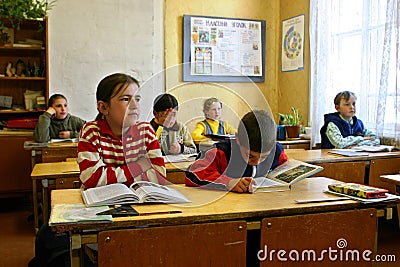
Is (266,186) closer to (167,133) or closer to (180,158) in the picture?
(180,158)

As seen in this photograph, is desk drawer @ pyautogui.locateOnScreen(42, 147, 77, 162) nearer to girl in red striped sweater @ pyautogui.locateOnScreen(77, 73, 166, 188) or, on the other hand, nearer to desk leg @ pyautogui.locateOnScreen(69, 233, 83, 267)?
girl in red striped sweater @ pyautogui.locateOnScreen(77, 73, 166, 188)

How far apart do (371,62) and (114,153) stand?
9.32 feet

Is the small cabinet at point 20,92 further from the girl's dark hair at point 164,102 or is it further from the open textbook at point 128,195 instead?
the open textbook at point 128,195

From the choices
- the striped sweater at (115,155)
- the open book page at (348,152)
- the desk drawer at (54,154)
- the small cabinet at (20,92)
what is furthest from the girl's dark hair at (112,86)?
the small cabinet at (20,92)

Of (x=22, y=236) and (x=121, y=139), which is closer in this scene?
(x=121, y=139)

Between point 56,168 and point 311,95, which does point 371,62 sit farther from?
point 56,168

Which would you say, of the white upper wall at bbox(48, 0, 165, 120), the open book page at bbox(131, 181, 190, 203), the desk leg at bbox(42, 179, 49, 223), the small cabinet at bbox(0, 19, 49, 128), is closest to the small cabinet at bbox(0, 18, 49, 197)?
the small cabinet at bbox(0, 19, 49, 128)

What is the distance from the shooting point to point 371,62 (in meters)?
3.98

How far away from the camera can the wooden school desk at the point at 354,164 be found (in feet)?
10.7

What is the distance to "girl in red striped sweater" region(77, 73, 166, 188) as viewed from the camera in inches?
76.5

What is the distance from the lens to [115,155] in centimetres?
199

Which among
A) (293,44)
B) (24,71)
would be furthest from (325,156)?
(24,71)

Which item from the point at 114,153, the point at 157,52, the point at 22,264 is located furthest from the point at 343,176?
the point at 157,52

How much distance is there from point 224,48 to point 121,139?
11.7 ft
